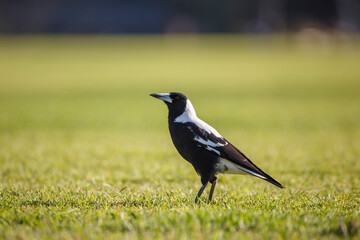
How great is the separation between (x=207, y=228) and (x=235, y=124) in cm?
811

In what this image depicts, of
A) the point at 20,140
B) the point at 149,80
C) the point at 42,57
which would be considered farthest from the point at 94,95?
the point at 42,57

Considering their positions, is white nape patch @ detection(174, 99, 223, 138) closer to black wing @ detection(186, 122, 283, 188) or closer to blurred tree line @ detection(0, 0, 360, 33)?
black wing @ detection(186, 122, 283, 188)

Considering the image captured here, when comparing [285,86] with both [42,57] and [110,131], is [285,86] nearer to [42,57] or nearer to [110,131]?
[110,131]

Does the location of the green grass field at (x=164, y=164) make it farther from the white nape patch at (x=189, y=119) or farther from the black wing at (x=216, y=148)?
the white nape patch at (x=189, y=119)

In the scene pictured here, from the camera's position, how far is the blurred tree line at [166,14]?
78438 mm

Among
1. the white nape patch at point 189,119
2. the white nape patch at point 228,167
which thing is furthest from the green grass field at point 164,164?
the white nape patch at point 189,119

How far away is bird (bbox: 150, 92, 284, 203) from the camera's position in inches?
166

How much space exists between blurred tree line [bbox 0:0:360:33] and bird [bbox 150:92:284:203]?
7374 cm

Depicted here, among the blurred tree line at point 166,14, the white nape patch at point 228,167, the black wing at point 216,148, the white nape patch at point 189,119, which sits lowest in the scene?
A: the white nape patch at point 228,167

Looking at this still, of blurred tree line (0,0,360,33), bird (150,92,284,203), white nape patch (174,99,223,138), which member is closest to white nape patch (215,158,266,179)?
bird (150,92,284,203)

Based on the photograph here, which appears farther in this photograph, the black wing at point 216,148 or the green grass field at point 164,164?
the black wing at point 216,148

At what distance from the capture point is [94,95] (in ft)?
58.5

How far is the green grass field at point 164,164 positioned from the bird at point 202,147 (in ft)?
1.05

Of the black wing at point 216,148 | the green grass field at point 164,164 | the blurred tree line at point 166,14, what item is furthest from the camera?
the blurred tree line at point 166,14
